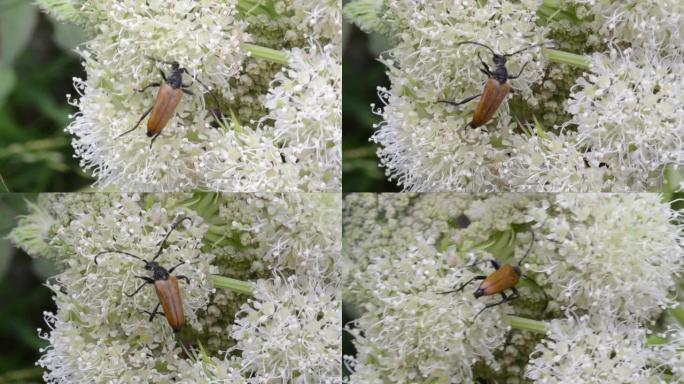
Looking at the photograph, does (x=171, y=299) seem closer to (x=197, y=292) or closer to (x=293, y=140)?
(x=197, y=292)

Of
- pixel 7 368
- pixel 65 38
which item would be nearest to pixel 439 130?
pixel 65 38

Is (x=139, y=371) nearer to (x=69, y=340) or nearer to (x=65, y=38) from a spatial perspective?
(x=69, y=340)

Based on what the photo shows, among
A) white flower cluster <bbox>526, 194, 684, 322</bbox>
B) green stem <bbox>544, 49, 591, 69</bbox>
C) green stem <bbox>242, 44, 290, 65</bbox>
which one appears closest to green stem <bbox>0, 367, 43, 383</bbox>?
green stem <bbox>242, 44, 290, 65</bbox>

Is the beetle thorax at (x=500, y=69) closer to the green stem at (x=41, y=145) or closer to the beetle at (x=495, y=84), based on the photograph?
the beetle at (x=495, y=84)

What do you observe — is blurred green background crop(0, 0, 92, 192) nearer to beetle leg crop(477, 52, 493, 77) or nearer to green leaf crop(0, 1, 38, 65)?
green leaf crop(0, 1, 38, 65)

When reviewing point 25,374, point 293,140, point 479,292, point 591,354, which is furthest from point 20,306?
point 591,354

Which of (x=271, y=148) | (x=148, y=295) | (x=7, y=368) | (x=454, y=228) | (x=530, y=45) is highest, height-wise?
(x=530, y=45)
